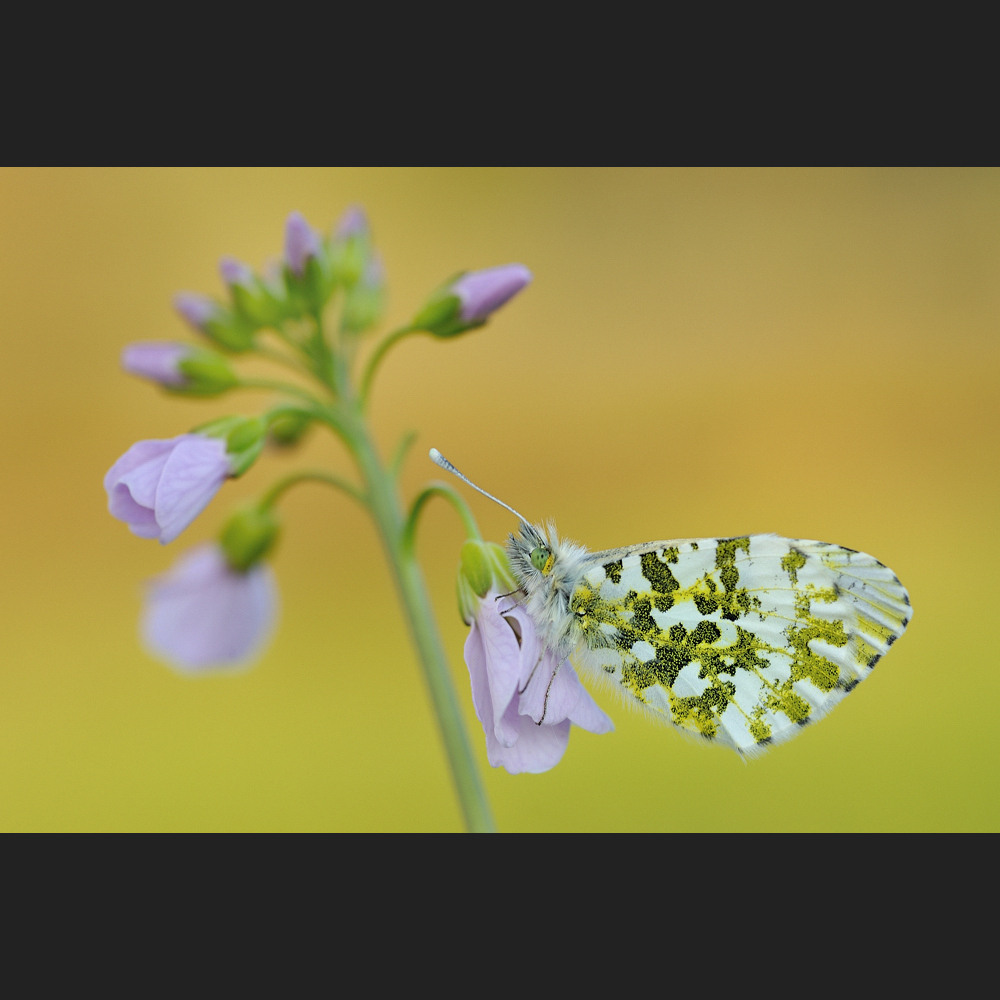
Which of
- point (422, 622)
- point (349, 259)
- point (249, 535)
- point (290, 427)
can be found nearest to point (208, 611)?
point (249, 535)

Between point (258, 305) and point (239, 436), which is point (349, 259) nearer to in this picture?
point (258, 305)

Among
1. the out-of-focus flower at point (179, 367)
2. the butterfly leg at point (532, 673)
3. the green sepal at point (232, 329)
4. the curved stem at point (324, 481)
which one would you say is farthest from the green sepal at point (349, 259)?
the butterfly leg at point (532, 673)

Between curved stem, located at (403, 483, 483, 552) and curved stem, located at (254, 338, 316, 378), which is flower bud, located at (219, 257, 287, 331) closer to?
curved stem, located at (254, 338, 316, 378)

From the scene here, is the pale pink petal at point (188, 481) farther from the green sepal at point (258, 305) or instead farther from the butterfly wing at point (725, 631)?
the butterfly wing at point (725, 631)

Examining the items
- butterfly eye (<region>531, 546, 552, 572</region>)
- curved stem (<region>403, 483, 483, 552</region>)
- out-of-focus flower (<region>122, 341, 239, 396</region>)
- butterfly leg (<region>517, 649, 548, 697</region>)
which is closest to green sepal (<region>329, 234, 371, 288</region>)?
out-of-focus flower (<region>122, 341, 239, 396</region>)

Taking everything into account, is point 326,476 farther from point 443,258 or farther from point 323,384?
point 443,258

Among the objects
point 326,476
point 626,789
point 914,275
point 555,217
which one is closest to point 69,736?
point 626,789
